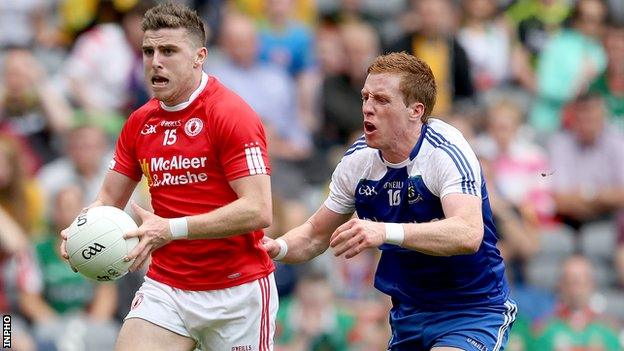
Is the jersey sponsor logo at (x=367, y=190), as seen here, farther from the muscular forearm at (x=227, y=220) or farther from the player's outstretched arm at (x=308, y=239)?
the muscular forearm at (x=227, y=220)

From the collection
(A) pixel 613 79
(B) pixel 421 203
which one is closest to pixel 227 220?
(B) pixel 421 203

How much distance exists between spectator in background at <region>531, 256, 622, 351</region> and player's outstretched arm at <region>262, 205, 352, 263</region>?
510 cm

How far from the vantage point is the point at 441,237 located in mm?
6984

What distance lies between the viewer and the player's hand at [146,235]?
7.19m

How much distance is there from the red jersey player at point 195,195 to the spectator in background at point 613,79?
832cm

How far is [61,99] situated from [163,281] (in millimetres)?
6141

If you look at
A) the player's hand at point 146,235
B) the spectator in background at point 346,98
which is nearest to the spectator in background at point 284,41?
the spectator in background at point 346,98

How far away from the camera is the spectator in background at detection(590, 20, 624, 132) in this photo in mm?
15266

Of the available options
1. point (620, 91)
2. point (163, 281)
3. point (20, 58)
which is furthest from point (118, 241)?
point (620, 91)

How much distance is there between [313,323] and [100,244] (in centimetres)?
520

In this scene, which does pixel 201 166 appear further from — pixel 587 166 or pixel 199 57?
pixel 587 166

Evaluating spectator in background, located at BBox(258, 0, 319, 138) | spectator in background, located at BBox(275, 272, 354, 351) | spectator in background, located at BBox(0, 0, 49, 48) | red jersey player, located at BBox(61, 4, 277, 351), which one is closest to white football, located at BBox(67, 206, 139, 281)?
red jersey player, located at BBox(61, 4, 277, 351)

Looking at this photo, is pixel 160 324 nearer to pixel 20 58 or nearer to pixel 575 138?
pixel 20 58

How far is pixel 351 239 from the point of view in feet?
22.0
